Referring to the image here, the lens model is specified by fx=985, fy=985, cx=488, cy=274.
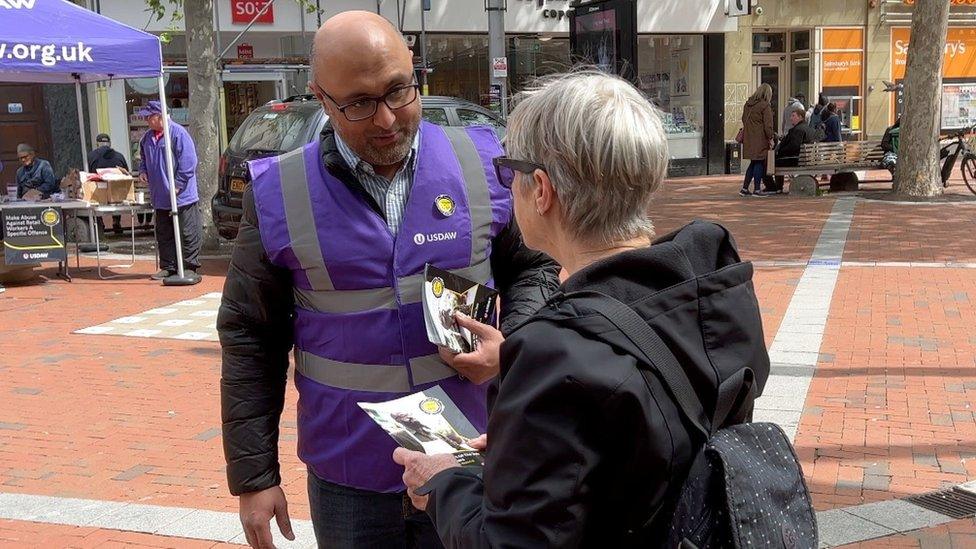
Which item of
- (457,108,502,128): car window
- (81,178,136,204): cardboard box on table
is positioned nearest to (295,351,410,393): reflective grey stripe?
(457,108,502,128): car window

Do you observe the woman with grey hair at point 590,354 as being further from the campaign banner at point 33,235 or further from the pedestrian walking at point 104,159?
the pedestrian walking at point 104,159

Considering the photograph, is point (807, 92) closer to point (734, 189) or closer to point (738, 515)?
point (734, 189)

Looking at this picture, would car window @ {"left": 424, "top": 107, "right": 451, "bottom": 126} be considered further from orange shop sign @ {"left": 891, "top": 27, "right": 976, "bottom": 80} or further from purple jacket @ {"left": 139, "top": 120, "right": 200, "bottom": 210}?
orange shop sign @ {"left": 891, "top": 27, "right": 976, "bottom": 80}

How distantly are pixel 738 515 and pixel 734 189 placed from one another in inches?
738

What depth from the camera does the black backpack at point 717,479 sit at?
4.60 ft

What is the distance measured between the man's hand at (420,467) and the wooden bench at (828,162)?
16821 mm

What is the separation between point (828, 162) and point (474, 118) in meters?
8.45

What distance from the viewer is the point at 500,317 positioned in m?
2.56

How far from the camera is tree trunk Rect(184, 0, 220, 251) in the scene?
12555 mm

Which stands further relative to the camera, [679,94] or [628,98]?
[679,94]

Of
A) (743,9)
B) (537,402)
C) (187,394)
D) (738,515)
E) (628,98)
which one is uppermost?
(743,9)

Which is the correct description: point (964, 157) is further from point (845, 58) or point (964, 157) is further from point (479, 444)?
point (479, 444)

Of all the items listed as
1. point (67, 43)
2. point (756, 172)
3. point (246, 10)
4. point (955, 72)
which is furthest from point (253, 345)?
point (955, 72)

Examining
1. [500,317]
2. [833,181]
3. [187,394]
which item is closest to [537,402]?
[500,317]
